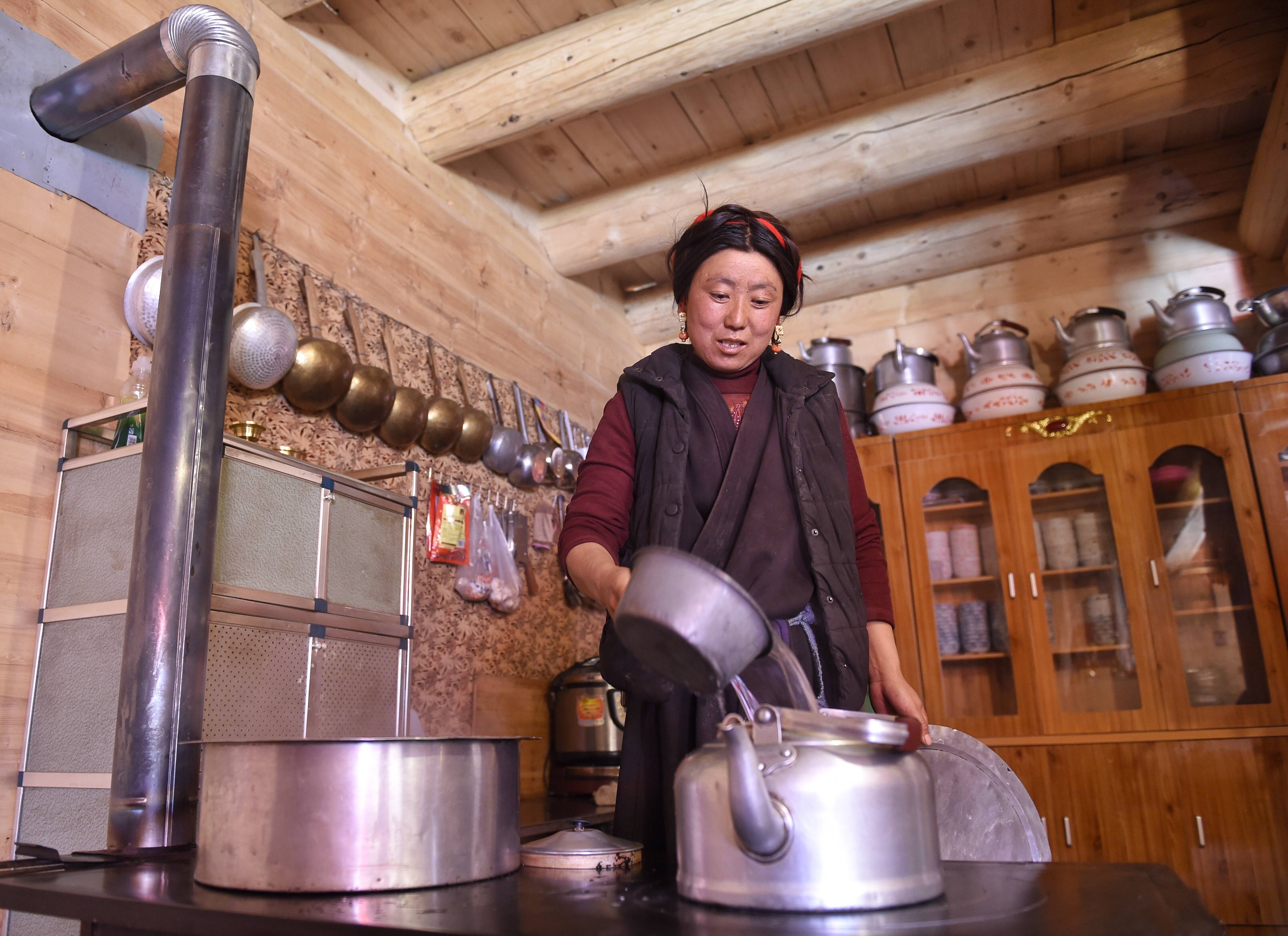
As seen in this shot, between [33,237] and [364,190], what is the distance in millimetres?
1020

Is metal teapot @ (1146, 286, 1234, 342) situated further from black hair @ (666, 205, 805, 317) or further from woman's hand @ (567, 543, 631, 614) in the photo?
woman's hand @ (567, 543, 631, 614)

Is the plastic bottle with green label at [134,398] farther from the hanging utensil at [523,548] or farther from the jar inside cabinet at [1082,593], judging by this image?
the jar inside cabinet at [1082,593]

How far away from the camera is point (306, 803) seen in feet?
2.35

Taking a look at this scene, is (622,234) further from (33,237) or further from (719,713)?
(719,713)

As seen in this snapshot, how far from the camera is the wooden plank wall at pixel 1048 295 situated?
Result: 3.51 m

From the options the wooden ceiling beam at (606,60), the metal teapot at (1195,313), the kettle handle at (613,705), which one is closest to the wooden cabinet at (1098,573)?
the metal teapot at (1195,313)

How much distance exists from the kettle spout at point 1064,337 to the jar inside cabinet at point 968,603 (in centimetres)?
65

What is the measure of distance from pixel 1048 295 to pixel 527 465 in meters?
2.32

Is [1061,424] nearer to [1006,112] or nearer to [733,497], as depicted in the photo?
[1006,112]

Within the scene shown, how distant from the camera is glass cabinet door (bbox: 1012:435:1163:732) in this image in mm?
3090

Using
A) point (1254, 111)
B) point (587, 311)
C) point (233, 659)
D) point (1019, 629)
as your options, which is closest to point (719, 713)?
point (233, 659)

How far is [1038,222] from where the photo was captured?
3.64 metres

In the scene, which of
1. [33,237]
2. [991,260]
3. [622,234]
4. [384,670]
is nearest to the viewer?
[33,237]

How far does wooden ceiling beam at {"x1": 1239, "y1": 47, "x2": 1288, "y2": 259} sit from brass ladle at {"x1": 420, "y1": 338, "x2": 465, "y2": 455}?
2531mm
